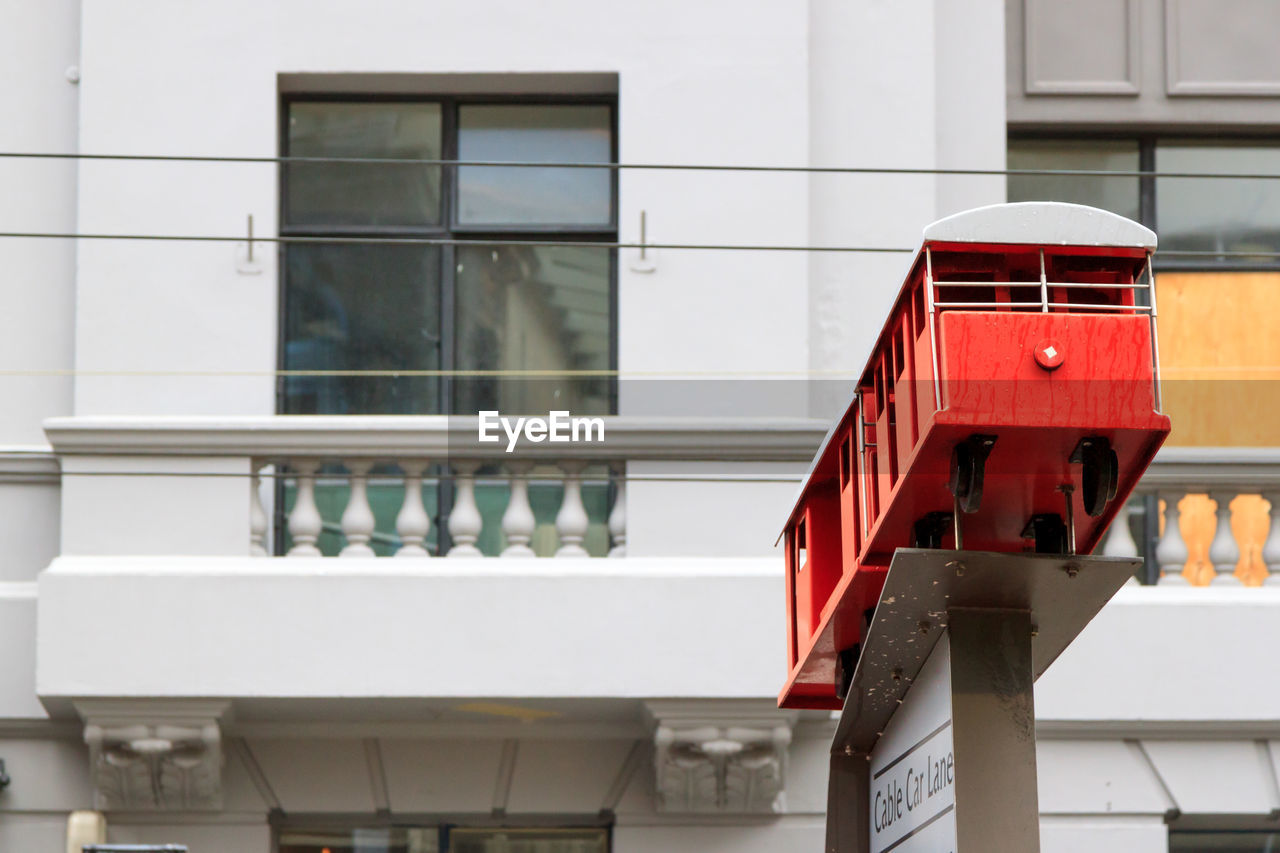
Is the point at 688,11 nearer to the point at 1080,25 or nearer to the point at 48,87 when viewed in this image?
the point at 1080,25

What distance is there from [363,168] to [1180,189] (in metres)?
4.85

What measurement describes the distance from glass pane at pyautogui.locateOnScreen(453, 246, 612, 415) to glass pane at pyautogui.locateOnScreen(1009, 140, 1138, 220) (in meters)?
2.66

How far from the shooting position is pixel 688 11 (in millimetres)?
10203

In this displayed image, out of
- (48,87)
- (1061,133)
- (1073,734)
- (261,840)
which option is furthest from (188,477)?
(1061,133)

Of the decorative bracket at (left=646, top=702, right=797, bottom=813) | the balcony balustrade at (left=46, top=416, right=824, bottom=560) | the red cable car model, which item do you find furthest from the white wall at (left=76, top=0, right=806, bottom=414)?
the red cable car model

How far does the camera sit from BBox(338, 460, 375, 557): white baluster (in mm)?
9453

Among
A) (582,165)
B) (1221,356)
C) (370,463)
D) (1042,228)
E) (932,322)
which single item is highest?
(582,165)

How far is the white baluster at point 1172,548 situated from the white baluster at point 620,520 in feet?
9.39

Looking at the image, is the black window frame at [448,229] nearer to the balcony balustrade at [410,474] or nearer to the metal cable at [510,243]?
the metal cable at [510,243]

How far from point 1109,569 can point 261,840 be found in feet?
20.0

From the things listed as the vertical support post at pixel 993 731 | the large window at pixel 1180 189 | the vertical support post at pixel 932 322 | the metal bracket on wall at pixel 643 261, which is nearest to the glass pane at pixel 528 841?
the metal bracket on wall at pixel 643 261

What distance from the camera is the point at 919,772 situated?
5090 mm

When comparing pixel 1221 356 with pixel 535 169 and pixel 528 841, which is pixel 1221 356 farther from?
pixel 528 841
